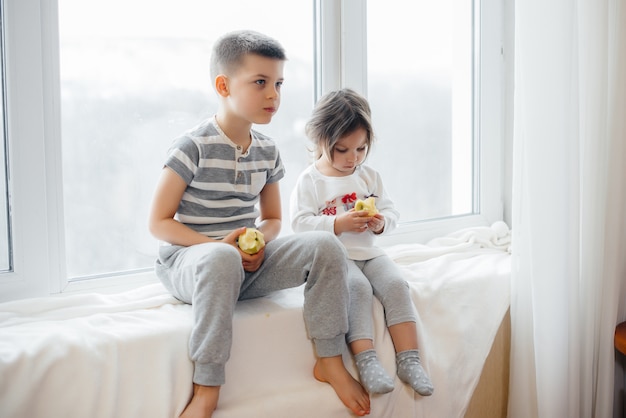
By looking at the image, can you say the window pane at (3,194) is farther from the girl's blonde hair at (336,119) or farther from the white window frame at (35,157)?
the girl's blonde hair at (336,119)

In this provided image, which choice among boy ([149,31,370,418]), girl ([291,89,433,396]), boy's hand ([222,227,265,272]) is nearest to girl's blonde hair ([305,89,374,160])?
girl ([291,89,433,396])

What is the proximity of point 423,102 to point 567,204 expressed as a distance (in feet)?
2.53

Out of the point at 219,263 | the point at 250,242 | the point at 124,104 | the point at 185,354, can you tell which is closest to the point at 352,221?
the point at 250,242

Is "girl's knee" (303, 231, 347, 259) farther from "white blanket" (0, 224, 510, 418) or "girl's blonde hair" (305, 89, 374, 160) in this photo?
"girl's blonde hair" (305, 89, 374, 160)

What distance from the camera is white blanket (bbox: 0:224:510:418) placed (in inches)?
40.3

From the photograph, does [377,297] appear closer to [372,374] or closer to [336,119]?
[372,374]

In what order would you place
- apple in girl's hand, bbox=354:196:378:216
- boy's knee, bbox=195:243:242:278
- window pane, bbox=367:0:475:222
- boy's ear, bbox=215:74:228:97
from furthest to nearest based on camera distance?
window pane, bbox=367:0:475:222 < apple in girl's hand, bbox=354:196:378:216 < boy's ear, bbox=215:74:228:97 < boy's knee, bbox=195:243:242:278

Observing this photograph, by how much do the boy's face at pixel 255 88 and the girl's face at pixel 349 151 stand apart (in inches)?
9.6

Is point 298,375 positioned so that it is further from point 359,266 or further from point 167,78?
point 167,78

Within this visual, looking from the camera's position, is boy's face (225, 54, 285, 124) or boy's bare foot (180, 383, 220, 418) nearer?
boy's bare foot (180, 383, 220, 418)

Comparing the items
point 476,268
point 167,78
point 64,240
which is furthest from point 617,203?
point 64,240

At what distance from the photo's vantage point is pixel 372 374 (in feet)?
4.02

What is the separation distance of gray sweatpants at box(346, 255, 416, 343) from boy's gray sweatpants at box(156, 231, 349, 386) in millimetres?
84

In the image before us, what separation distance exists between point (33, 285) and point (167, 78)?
1.97 ft
